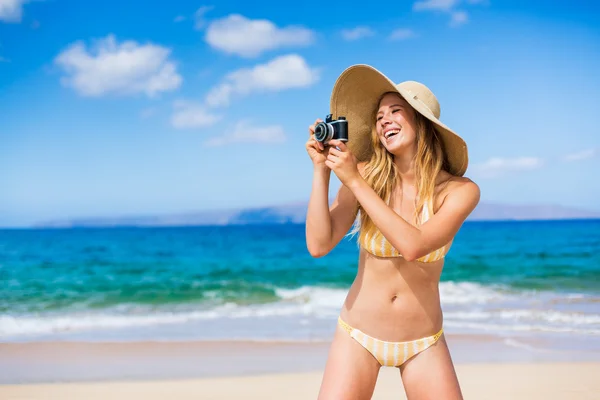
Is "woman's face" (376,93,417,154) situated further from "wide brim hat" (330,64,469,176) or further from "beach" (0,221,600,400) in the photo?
"beach" (0,221,600,400)

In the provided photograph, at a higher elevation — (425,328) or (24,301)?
(425,328)

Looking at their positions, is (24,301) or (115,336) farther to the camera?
(24,301)

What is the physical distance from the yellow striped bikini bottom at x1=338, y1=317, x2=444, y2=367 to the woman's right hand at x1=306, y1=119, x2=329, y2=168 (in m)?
0.80

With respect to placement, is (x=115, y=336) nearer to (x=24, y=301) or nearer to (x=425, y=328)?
(x=24, y=301)

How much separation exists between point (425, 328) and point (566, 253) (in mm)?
26235

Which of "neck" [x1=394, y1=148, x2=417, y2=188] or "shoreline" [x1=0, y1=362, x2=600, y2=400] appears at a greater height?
"neck" [x1=394, y1=148, x2=417, y2=188]

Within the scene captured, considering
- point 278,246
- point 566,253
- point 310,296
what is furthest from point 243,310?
point 278,246

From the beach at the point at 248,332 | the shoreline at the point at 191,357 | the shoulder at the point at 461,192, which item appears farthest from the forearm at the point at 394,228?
the shoreline at the point at 191,357

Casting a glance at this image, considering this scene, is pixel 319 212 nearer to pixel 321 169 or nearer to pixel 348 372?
pixel 321 169

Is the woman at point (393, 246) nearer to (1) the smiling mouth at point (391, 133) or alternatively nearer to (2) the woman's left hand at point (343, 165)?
(1) the smiling mouth at point (391, 133)

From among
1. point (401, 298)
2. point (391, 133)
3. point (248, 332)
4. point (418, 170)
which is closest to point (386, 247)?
point (401, 298)

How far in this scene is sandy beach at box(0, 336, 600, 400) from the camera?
18.6 feet

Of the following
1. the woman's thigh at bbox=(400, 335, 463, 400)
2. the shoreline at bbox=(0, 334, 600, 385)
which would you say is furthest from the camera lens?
the shoreline at bbox=(0, 334, 600, 385)

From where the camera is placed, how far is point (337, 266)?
69.2 ft
